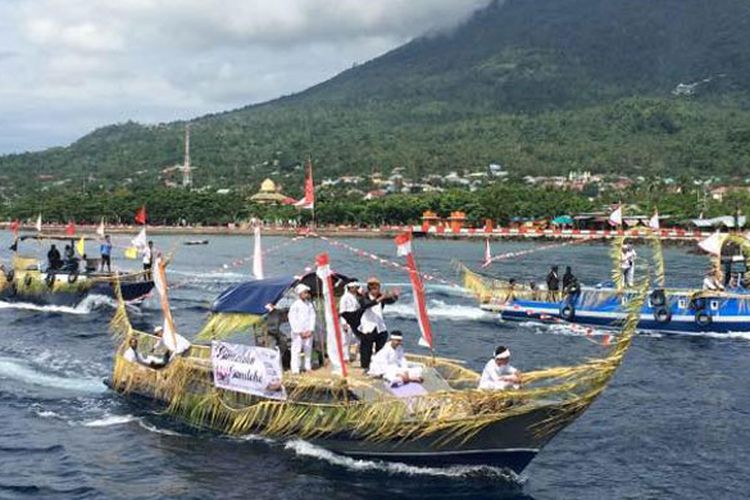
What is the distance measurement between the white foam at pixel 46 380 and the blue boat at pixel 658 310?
67.5 feet

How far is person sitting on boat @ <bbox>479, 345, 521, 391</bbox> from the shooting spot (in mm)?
16953

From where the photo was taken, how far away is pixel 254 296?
69.3ft

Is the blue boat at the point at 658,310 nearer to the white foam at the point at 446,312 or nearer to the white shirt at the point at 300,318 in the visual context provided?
the white foam at the point at 446,312

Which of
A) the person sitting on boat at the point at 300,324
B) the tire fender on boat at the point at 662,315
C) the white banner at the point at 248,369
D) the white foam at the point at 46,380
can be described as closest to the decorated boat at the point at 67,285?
the white foam at the point at 46,380

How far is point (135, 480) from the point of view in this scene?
18.8m

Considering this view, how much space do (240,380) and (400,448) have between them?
4.47 meters

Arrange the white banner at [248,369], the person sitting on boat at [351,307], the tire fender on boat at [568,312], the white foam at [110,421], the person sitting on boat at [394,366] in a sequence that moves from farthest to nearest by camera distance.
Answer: the tire fender on boat at [568,312], the white foam at [110,421], the person sitting on boat at [351,307], the white banner at [248,369], the person sitting on boat at [394,366]

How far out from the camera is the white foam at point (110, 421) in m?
22.7

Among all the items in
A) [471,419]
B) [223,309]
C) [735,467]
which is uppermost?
[223,309]

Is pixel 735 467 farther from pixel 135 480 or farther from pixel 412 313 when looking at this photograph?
pixel 412 313

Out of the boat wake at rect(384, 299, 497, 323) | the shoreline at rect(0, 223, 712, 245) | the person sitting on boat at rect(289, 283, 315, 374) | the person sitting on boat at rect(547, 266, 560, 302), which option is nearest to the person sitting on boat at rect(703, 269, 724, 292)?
the person sitting on boat at rect(547, 266, 560, 302)

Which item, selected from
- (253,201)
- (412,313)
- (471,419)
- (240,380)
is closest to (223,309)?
(240,380)

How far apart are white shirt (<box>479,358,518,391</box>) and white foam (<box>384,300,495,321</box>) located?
79.2ft

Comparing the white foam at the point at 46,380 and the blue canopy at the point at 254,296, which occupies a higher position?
the blue canopy at the point at 254,296
